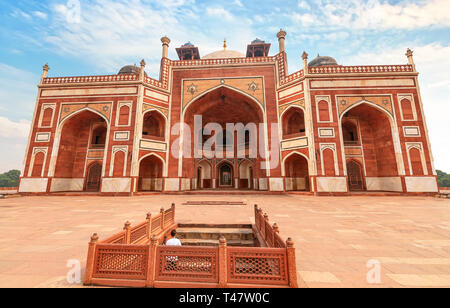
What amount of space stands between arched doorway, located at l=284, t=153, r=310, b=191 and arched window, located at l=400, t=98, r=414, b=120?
6.63 meters

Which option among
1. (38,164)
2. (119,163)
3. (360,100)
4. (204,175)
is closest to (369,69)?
(360,100)

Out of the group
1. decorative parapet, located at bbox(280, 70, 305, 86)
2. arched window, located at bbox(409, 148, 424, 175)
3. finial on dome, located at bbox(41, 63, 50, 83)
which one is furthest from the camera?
finial on dome, located at bbox(41, 63, 50, 83)

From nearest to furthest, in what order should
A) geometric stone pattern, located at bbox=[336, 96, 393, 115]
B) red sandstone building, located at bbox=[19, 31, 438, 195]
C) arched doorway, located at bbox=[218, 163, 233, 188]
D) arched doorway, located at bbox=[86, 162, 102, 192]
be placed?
red sandstone building, located at bbox=[19, 31, 438, 195] → geometric stone pattern, located at bbox=[336, 96, 393, 115] → arched doorway, located at bbox=[86, 162, 102, 192] → arched doorway, located at bbox=[218, 163, 233, 188]

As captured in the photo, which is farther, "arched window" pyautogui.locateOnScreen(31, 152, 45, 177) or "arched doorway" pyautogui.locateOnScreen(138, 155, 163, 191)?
"arched doorway" pyautogui.locateOnScreen(138, 155, 163, 191)

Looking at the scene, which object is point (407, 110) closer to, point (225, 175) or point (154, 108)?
point (225, 175)

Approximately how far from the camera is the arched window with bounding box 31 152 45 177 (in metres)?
12.5

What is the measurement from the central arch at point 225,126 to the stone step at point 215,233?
962cm

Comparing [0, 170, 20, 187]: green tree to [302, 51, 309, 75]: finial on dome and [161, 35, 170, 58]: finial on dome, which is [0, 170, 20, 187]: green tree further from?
[302, 51, 309, 75]: finial on dome

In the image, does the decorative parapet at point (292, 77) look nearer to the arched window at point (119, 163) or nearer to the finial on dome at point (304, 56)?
the finial on dome at point (304, 56)

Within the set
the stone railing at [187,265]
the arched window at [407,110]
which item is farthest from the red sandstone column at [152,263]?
the arched window at [407,110]

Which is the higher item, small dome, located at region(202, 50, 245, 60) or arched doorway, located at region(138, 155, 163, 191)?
small dome, located at region(202, 50, 245, 60)

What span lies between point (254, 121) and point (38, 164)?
16.1 metres

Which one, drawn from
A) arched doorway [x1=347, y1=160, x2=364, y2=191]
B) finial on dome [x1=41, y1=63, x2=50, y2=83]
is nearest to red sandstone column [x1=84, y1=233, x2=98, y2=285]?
arched doorway [x1=347, y1=160, x2=364, y2=191]
